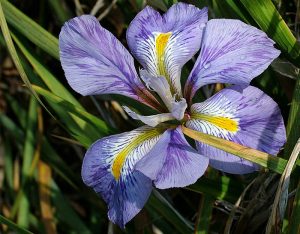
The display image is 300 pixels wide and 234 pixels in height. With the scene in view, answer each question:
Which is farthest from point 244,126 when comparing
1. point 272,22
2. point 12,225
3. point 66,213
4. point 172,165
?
point 66,213

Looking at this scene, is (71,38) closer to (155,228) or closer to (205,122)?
(205,122)

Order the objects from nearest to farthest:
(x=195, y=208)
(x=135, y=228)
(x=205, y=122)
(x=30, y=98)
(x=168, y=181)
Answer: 1. (x=168, y=181)
2. (x=205, y=122)
3. (x=135, y=228)
4. (x=195, y=208)
5. (x=30, y=98)

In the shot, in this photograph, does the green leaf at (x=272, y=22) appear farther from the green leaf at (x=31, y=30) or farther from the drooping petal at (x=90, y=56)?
the green leaf at (x=31, y=30)

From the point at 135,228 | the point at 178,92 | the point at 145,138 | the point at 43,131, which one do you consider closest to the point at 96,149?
the point at 145,138

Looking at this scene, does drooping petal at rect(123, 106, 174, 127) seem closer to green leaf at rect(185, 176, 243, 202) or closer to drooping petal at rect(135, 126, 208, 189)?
drooping petal at rect(135, 126, 208, 189)

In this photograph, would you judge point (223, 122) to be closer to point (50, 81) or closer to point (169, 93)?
point (169, 93)

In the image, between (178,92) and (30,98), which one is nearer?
(178,92)

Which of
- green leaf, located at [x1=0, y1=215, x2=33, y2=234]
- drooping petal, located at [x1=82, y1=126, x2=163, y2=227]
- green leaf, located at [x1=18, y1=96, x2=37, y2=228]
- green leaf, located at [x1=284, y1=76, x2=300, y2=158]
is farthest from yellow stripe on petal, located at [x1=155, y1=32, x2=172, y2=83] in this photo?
green leaf, located at [x1=18, y1=96, x2=37, y2=228]
